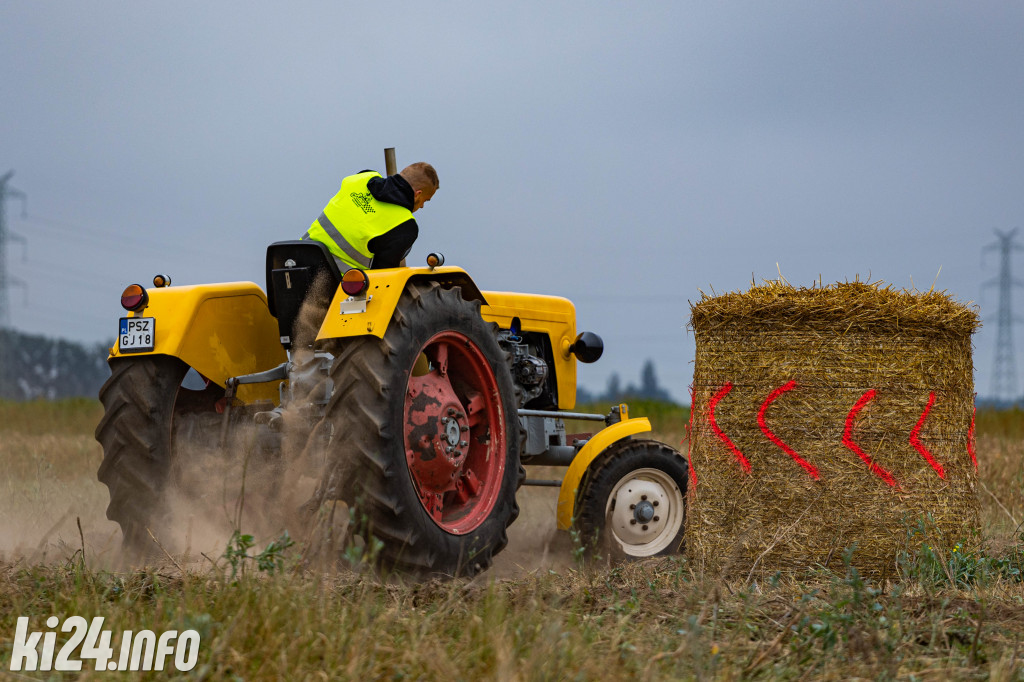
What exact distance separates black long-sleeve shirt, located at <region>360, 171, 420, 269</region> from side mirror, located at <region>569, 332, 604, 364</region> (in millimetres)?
2075

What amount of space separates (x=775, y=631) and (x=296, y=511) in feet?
7.19

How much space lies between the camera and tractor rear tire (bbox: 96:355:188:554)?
15.5 ft

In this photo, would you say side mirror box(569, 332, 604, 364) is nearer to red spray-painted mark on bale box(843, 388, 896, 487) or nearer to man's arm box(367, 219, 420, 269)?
man's arm box(367, 219, 420, 269)

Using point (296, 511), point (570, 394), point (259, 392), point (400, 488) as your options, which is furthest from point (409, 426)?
point (570, 394)

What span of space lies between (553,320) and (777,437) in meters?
2.30

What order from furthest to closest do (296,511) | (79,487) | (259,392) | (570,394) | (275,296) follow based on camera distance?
1. (79,487)
2. (570,394)
3. (259,392)
4. (275,296)
5. (296,511)

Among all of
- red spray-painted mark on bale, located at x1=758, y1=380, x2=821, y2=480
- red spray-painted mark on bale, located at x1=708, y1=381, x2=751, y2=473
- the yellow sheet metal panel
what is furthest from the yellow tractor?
the yellow sheet metal panel

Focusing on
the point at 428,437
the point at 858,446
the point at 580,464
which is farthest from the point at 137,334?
the point at 858,446

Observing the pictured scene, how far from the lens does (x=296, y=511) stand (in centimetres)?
450

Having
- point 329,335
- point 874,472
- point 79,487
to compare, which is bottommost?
point 79,487

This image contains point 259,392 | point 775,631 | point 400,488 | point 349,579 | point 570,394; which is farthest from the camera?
point 570,394

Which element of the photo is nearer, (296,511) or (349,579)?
(349,579)

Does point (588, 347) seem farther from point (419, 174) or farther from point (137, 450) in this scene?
point (137, 450)

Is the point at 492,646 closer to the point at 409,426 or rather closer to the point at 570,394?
the point at 409,426
